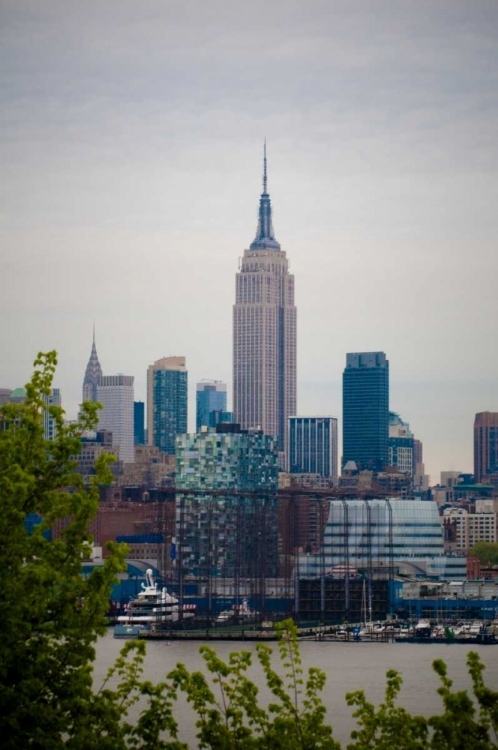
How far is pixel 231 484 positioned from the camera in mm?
158125

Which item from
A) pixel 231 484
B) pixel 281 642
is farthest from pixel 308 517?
pixel 281 642

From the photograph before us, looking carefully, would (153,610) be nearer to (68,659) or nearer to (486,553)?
(486,553)

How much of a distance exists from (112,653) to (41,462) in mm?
48779

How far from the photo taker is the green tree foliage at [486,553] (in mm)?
148625

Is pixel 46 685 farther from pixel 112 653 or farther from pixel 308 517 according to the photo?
pixel 308 517

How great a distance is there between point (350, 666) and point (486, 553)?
89.2 m

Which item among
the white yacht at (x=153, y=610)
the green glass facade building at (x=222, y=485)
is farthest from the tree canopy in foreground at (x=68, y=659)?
the green glass facade building at (x=222, y=485)

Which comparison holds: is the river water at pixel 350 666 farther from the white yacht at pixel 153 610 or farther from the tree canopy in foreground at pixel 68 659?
the tree canopy in foreground at pixel 68 659

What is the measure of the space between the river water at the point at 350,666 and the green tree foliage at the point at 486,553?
66.8 m

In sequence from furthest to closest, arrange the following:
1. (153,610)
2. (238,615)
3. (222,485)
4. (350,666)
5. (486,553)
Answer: (222,485) < (486,553) < (153,610) < (238,615) < (350,666)

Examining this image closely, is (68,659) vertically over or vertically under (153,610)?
under

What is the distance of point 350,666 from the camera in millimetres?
63438

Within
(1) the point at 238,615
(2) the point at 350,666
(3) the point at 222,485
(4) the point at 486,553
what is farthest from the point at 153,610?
(3) the point at 222,485

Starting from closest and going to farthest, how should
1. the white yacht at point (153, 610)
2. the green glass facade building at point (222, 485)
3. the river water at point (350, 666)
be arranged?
the river water at point (350, 666) → the white yacht at point (153, 610) → the green glass facade building at point (222, 485)
